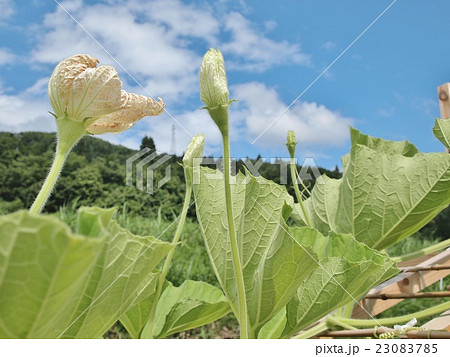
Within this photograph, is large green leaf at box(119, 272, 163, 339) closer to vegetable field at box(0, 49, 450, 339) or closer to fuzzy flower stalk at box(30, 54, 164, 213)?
vegetable field at box(0, 49, 450, 339)

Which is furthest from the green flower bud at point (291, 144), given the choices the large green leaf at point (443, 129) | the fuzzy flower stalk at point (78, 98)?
the fuzzy flower stalk at point (78, 98)

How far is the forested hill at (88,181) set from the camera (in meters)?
3.12

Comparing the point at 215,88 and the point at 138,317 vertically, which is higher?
the point at 215,88

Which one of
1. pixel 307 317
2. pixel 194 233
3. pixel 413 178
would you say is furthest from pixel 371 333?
pixel 194 233

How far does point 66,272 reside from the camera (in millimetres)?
207

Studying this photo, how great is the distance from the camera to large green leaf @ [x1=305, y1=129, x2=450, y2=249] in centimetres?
57

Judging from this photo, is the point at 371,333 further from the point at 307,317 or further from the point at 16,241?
the point at 16,241

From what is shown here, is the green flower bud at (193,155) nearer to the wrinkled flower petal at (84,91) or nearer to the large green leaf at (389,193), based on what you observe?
the wrinkled flower petal at (84,91)

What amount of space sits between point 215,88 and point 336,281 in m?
0.21

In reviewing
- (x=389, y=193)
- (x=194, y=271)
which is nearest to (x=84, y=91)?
(x=389, y=193)

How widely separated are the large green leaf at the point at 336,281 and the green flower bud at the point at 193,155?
112mm
